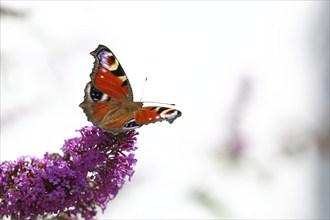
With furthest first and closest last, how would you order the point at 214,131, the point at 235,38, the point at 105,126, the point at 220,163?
1. the point at 235,38
2. the point at 214,131
3. the point at 220,163
4. the point at 105,126

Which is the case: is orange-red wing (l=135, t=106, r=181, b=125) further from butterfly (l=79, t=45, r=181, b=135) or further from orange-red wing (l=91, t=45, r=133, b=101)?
orange-red wing (l=91, t=45, r=133, b=101)

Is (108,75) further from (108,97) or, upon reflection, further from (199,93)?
(199,93)

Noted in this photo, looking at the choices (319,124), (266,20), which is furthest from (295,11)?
(319,124)

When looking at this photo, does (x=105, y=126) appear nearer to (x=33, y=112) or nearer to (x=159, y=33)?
(x=33, y=112)

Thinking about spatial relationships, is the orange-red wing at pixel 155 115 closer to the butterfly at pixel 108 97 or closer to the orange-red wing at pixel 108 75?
the butterfly at pixel 108 97

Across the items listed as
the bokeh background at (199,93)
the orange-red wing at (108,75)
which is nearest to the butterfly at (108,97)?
the orange-red wing at (108,75)

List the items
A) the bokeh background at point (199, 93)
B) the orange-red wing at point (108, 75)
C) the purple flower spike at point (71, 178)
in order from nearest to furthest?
the purple flower spike at point (71, 178), the orange-red wing at point (108, 75), the bokeh background at point (199, 93)

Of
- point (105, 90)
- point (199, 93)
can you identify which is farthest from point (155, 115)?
point (199, 93)

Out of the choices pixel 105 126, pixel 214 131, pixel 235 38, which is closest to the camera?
pixel 105 126
